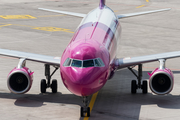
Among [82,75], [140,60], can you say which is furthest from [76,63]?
[140,60]

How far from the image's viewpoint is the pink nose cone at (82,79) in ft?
53.4

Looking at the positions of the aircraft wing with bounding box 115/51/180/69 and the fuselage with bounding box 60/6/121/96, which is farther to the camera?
the aircraft wing with bounding box 115/51/180/69

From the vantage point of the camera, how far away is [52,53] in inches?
1201

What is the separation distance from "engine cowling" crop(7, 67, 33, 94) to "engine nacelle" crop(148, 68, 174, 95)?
6377mm

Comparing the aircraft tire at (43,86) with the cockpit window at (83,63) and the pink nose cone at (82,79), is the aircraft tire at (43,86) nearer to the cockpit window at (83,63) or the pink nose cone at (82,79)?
the cockpit window at (83,63)

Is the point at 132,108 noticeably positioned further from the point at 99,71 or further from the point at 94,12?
the point at 94,12

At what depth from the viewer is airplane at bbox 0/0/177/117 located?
16.6 m

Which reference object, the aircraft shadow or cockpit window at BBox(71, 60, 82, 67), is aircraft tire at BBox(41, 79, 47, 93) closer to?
the aircraft shadow

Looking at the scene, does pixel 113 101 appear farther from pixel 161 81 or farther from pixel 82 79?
pixel 82 79

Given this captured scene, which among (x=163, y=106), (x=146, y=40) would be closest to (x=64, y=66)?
(x=163, y=106)

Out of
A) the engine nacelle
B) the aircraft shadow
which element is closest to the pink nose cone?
the aircraft shadow

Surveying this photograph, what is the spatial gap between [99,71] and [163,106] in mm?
4863

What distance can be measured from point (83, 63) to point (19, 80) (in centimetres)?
482

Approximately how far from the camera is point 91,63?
16.9m
